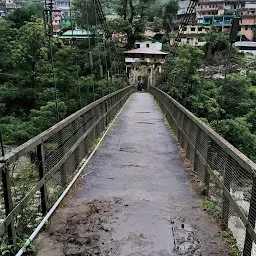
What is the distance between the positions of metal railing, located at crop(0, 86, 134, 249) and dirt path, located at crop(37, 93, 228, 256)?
0.21 m

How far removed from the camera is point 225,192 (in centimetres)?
318

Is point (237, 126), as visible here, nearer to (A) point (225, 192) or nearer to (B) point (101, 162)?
(B) point (101, 162)

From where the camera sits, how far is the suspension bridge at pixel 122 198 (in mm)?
2762

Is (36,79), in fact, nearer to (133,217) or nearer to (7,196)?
(133,217)

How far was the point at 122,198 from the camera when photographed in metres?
3.90

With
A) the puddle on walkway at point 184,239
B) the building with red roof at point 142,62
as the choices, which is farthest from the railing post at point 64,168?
the building with red roof at point 142,62

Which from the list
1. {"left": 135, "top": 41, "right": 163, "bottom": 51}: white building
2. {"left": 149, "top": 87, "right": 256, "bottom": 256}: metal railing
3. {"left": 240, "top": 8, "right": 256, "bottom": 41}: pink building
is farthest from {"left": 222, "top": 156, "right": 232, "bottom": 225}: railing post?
{"left": 240, "top": 8, "right": 256, "bottom": 41}: pink building

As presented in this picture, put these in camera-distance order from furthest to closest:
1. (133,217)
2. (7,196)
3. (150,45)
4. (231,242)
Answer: (150,45)
(133,217)
(231,242)
(7,196)

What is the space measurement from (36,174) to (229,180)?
1951mm

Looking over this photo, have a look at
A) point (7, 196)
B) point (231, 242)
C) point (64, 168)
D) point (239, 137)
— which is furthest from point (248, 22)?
point (7, 196)

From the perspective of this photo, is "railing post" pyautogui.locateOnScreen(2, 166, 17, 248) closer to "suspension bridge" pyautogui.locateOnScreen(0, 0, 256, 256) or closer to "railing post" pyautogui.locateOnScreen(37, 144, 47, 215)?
"suspension bridge" pyautogui.locateOnScreen(0, 0, 256, 256)

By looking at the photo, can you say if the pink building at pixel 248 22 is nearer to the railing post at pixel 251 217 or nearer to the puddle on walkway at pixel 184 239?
the puddle on walkway at pixel 184 239

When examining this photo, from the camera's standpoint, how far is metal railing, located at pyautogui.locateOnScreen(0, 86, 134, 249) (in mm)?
2459

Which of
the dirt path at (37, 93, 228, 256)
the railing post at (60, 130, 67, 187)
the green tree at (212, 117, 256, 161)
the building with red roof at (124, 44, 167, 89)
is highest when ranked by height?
the railing post at (60, 130, 67, 187)
